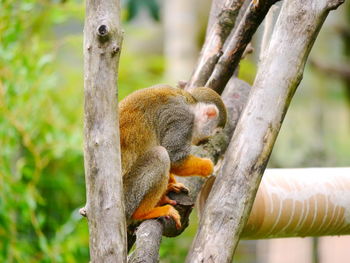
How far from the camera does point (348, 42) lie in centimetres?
745

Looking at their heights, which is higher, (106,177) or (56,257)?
(106,177)

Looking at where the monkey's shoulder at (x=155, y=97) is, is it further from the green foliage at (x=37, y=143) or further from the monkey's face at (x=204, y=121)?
the green foliage at (x=37, y=143)

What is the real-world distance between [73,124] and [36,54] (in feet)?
3.36

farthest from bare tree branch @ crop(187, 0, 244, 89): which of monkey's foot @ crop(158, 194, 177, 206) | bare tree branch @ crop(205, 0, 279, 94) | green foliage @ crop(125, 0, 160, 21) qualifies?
green foliage @ crop(125, 0, 160, 21)

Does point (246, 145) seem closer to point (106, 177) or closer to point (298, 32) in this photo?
point (298, 32)

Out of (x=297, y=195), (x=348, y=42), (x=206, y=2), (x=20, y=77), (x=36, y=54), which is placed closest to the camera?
(x=297, y=195)

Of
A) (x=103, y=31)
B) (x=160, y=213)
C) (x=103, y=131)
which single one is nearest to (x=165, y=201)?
(x=160, y=213)

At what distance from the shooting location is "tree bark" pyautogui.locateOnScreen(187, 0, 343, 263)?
1940 millimetres

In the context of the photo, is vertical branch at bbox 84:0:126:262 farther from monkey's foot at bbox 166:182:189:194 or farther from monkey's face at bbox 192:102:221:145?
monkey's face at bbox 192:102:221:145

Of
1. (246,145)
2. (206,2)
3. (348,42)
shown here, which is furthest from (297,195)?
(348,42)

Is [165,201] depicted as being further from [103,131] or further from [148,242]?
[103,131]

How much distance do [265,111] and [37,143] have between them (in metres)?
2.31

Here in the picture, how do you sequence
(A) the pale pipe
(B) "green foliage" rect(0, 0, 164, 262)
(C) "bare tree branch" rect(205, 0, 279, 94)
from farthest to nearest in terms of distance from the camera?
(B) "green foliage" rect(0, 0, 164, 262) < (A) the pale pipe < (C) "bare tree branch" rect(205, 0, 279, 94)

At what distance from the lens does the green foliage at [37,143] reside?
3268 millimetres
